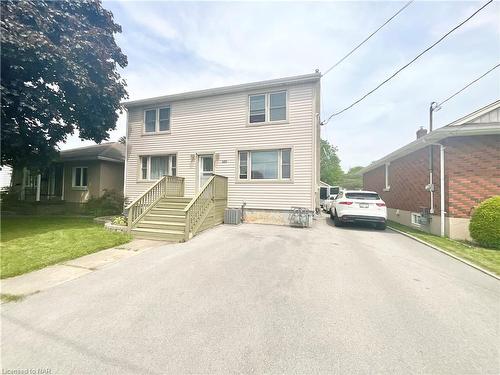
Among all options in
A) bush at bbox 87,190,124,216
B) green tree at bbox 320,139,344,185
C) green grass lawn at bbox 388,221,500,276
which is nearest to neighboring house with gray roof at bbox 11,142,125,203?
bush at bbox 87,190,124,216

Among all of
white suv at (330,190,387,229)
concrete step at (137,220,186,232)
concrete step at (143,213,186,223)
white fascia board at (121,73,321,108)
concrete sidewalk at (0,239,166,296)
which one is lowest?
concrete sidewalk at (0,239,166,296)

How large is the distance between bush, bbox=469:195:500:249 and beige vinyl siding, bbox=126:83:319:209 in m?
5.55

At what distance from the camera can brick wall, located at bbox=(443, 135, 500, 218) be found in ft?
28.4

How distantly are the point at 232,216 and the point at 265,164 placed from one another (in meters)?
2.94

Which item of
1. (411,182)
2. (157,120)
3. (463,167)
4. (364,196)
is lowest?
(364,196)

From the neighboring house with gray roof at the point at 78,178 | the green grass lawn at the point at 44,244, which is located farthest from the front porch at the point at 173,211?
the neighboring house with gray roof at the point at 78,178

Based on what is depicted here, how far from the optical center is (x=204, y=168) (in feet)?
41.2

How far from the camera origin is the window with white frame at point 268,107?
36.6ft

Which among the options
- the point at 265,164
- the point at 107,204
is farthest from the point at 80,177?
the point at 265,164

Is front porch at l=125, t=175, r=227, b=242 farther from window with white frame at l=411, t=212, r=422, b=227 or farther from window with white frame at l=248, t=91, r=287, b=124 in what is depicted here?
window with white frame at l=411, t=212, r=422, b=227

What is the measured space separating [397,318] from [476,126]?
9.09 meters

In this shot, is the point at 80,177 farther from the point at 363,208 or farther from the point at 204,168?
the point at 363,208

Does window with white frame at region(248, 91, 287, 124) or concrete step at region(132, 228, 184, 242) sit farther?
window with white frame at region(248, 91, 287, 124)

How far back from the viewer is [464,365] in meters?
2.44
